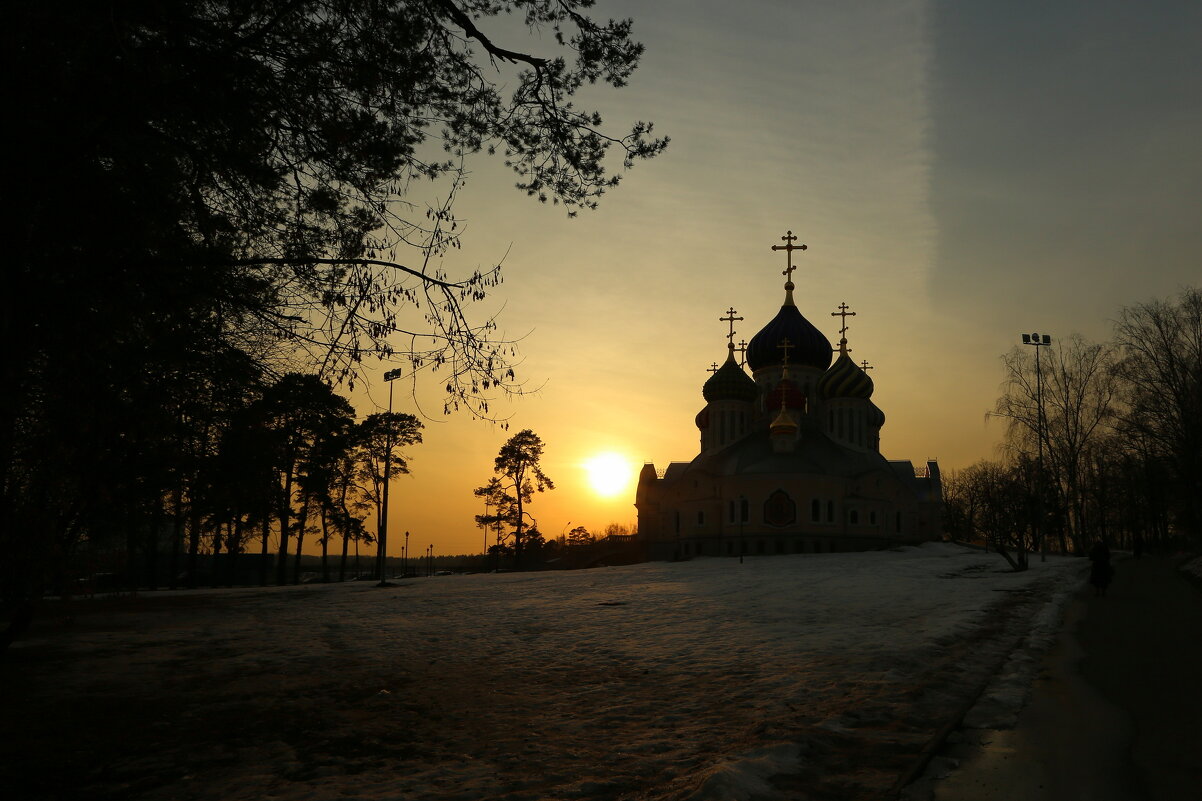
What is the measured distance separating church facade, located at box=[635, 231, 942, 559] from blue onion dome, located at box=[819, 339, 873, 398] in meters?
0.07

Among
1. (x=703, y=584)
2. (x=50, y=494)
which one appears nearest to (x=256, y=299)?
(x=50, y=494)

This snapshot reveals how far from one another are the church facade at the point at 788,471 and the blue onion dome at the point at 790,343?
70 millimetres

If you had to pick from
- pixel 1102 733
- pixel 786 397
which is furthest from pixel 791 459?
pixel 1102 733

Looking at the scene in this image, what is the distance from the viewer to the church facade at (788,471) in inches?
1917

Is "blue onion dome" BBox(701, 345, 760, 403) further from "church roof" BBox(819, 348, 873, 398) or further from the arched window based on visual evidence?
the arched window

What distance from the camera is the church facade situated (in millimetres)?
48688

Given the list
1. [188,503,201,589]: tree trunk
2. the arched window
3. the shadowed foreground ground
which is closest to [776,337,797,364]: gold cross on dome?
the arched window

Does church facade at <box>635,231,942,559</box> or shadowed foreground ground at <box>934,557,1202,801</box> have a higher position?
church facade at <box>635,231,942,559</box>

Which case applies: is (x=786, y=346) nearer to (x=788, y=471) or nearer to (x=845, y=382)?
(x=845, y=382)

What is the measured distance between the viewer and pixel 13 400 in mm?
7270

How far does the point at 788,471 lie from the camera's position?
48844mm

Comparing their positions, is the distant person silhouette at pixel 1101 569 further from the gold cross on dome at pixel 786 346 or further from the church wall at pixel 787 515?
the gold cross on dome at pixel 786 346

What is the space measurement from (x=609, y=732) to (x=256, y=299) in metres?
5.69

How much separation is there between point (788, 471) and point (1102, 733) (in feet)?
139
